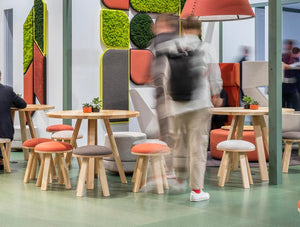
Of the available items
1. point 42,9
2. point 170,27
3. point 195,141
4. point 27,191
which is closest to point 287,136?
point 195,141

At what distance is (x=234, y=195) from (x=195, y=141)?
0.84 meters

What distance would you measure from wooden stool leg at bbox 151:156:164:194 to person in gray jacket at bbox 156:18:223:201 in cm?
54

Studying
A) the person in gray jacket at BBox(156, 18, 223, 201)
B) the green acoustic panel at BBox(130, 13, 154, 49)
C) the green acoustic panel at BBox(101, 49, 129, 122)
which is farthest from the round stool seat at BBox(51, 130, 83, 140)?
the green acoustic panel at BBox(130, 13, 154, 49)

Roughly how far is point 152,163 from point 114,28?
145 inches

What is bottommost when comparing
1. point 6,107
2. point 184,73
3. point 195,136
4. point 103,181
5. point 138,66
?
point 103,181

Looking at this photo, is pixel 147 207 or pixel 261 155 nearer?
pixel 147 207

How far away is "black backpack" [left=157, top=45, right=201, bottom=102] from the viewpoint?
4957 mm

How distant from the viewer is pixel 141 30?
30.3 feet

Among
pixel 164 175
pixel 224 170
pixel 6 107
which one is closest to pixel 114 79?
pixel 6 107

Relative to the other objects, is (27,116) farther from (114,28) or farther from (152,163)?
(152,163)

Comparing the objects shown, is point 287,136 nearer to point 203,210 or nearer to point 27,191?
point 203,210

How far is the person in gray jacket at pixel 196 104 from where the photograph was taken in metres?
4.96

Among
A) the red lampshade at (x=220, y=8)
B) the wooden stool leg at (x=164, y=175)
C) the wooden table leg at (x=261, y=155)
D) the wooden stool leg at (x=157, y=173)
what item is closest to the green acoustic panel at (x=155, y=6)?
the red lampshade at (x=220, y=8)

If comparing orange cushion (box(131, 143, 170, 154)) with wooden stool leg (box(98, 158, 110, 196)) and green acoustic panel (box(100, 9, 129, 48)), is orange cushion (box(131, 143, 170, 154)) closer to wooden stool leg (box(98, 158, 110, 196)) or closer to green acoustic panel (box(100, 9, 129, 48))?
wooden stool leg (box(98, 158, 110, 196))
